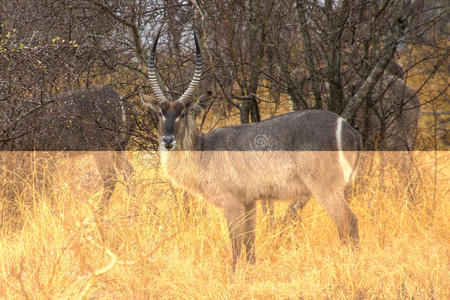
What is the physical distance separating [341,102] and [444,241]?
1.84 m

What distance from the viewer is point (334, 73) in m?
5.91

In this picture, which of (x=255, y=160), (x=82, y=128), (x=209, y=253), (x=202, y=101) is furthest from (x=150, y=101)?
(x=82, y=128)

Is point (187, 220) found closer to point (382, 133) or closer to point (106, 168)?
point (106, 168)

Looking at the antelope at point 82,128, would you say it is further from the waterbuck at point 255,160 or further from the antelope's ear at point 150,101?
the waterbuck at point 255,160

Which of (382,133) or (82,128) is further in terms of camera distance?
(82,128)

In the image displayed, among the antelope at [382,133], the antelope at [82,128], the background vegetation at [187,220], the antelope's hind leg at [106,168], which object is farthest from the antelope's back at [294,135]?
the antelope's hind leg at [106,168]

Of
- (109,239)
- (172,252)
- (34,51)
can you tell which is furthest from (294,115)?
(34,51)

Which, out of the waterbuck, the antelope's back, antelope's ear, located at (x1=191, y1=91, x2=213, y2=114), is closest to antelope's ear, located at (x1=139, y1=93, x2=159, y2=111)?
the waterbuck

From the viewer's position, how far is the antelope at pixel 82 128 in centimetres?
582

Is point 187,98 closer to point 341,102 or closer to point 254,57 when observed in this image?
point 254,57

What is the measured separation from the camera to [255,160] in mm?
5008

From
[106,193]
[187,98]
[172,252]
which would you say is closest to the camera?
[172,252]

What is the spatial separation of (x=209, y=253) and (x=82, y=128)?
2432 millimetres

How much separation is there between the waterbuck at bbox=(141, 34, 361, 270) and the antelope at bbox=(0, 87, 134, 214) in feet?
3.45
